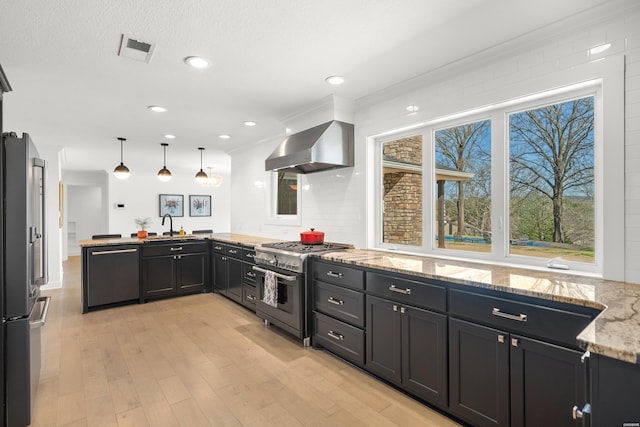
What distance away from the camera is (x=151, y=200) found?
31.7 ft

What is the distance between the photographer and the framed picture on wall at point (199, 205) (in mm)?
10352

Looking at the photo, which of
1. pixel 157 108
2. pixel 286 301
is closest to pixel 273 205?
pixel 157 108

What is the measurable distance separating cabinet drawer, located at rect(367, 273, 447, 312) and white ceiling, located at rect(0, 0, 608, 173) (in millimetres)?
1722

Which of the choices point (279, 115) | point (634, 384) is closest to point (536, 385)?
point (634, 384)

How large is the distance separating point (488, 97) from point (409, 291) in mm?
1645

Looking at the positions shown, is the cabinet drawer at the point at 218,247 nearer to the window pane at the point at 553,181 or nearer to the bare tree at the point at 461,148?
the bare tree at the point at 461,148

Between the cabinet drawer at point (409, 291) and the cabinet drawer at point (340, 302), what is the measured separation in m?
0.20

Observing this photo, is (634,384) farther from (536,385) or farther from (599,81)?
(599,81)

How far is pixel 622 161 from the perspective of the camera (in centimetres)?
193

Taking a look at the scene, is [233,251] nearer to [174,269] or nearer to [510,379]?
[174,269]

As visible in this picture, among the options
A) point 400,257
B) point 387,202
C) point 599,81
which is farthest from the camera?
point 387,202

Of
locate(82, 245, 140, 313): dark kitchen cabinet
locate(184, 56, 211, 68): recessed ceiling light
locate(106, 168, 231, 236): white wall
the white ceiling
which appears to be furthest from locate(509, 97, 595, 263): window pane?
locate(106, 168, 231, 236): white wall

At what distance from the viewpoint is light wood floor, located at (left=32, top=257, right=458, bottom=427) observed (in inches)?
84.6

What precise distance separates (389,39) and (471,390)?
2354 mm
